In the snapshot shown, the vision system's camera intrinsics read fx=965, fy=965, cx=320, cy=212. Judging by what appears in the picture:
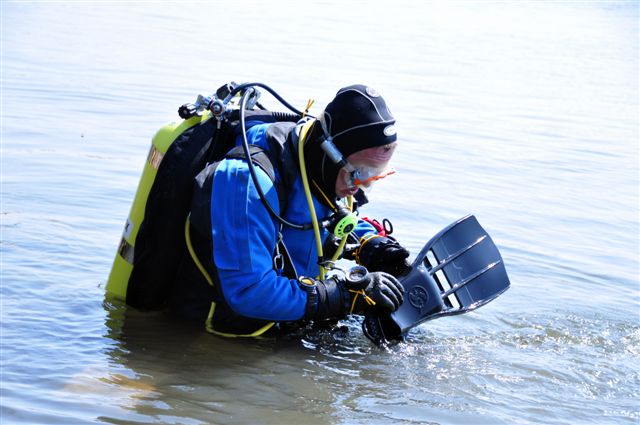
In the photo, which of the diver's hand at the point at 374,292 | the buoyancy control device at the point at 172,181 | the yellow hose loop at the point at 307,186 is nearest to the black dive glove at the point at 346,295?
the diver's hand at the point at 374,292

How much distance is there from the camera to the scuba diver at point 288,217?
366 cm

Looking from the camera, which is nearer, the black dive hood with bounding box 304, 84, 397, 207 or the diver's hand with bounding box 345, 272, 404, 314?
the black dive hood with bounding box 304, 84, 397, 207

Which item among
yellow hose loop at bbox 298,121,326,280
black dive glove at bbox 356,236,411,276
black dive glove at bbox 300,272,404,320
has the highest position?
yellow hose loop at bbox 298,121,326,280

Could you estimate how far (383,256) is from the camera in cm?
430

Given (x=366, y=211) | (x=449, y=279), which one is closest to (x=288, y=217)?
(x=449, y=279)

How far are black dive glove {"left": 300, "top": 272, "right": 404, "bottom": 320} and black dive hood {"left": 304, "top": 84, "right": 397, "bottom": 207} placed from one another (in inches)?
15.4

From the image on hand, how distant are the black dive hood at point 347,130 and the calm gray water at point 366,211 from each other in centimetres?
86

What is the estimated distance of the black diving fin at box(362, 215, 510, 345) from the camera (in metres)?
4.27

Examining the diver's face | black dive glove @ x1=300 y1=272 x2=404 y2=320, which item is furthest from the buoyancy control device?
black dive glove @ x1=300 y1=272 x2=404 y2=320

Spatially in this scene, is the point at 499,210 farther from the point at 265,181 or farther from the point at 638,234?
the point at 265,181

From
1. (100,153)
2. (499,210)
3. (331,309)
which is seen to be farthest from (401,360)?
(100,153)

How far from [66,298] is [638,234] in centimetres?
431

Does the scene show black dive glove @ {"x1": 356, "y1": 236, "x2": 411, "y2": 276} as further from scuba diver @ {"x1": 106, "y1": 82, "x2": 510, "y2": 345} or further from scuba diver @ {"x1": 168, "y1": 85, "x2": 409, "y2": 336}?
scuba diver @ {"x1": 168, "y1": 85, "x2": 409, "y2": 336}

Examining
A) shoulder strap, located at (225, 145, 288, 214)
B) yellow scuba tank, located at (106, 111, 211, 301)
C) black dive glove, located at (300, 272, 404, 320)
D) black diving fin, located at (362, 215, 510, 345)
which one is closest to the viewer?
shoulder strap, located at (225, 145, 288, 214)
